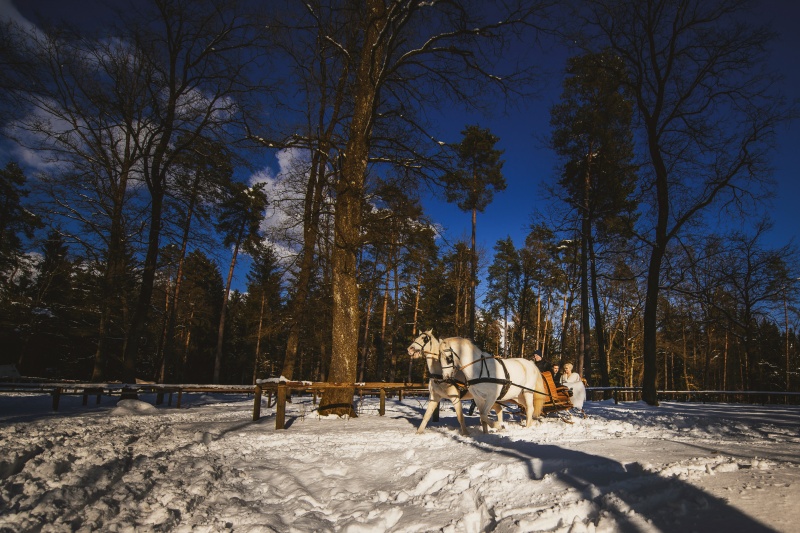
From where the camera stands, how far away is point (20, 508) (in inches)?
136

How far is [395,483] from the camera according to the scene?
4699mm

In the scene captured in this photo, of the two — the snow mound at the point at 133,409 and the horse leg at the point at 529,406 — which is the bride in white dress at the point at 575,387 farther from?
the snow mound at the point at 133,409

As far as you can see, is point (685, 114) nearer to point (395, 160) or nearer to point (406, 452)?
point (395, 160)

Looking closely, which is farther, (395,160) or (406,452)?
(395,160)

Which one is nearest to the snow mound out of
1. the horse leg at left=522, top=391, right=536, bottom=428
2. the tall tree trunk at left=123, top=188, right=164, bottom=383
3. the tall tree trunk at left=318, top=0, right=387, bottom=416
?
the tall tree trunk at left=123, top=188, right=164, bottom=383

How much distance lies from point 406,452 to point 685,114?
15.2m

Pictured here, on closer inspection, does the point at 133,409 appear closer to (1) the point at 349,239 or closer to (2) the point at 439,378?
(1) the point at 349,239

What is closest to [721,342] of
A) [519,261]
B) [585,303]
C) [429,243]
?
[519,261]

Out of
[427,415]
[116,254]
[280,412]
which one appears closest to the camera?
[427,415]

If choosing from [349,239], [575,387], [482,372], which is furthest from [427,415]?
[575,387]

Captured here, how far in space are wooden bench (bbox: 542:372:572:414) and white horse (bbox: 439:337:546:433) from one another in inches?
32.2

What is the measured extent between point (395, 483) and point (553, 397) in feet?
19.1

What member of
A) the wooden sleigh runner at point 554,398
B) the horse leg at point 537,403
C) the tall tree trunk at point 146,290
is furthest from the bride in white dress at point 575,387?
the tall tree trunk at point 146,290

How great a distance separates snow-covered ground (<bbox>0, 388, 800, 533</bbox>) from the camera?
295 centimetres
